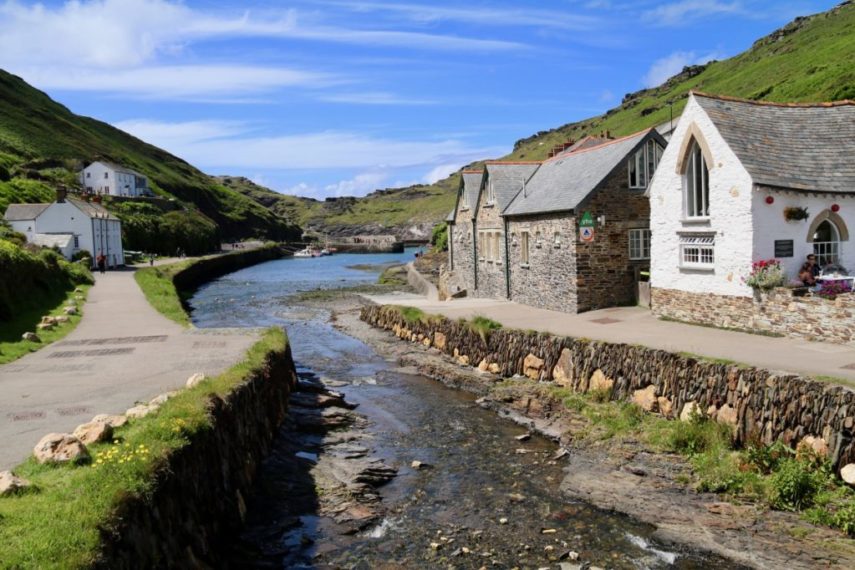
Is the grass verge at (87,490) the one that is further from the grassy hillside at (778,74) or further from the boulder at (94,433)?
the grassy hillside at (778,74)

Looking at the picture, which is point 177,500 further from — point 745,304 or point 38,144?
point 38,144

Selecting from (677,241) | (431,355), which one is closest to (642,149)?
(677,241)

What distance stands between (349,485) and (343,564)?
3.04 metres

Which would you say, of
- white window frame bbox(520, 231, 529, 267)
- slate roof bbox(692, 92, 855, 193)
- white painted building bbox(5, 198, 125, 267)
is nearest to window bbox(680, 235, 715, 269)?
slate roof bbox(692, 92, 855, 193)

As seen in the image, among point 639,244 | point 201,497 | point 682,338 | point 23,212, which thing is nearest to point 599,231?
point 639,244

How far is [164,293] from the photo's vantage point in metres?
37.8

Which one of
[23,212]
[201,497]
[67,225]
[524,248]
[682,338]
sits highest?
[23,212]

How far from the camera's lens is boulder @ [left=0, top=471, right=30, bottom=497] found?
764 cm

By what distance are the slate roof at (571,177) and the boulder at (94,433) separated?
64.3 feet

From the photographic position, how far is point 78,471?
335 inches

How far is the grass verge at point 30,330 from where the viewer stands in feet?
59.9

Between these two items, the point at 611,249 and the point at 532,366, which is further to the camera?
the point at 611,249

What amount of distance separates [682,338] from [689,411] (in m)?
4.02

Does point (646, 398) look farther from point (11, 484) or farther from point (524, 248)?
point (524, 248)
